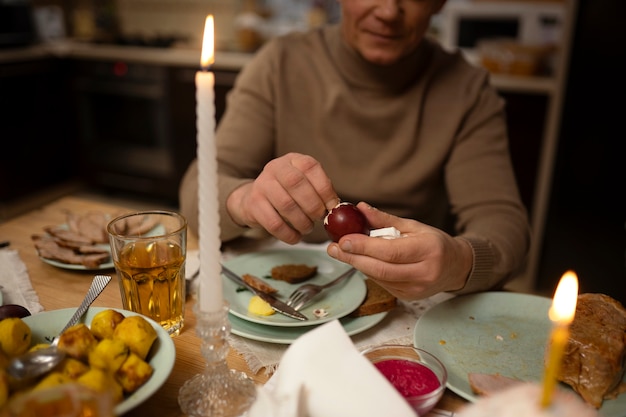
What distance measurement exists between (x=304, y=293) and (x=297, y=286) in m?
0.07

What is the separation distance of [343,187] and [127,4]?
10.4 ft

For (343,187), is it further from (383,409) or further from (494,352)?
(383,409)

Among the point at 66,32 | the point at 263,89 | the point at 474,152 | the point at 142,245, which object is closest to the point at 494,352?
the point at 142,245

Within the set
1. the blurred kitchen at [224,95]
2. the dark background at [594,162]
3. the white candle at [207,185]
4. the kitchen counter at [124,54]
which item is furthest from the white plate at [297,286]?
the kitchen counter at [124,54]

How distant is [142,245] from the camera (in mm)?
806

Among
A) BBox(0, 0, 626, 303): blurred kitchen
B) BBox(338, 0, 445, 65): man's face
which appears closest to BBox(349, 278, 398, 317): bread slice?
BBox(338, 0, 445, 65): man's face

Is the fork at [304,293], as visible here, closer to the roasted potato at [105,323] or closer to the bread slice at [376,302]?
the bread slice at [376,302]

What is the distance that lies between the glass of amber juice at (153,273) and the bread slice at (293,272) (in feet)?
0.64

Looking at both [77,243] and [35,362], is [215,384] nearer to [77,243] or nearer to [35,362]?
[35,362]

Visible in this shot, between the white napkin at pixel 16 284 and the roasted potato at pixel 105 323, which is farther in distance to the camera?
the white napkin at pixel 16 284

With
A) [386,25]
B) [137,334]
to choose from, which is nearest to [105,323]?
[137,334]

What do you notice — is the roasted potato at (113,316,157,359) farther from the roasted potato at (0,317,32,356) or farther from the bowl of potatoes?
the roasted potato at (0,317,32,356)

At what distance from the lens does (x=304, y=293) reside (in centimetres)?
90

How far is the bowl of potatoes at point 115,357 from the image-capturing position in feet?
1.84
